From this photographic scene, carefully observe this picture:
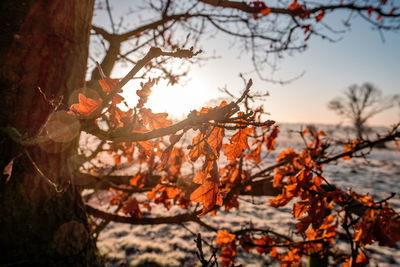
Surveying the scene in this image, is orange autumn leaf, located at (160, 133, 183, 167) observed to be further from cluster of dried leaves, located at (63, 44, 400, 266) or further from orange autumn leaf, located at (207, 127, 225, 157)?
orange autumn leaf, located at (207, 127, 225, 157)

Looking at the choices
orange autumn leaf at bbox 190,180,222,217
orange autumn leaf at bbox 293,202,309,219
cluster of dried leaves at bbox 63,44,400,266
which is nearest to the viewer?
cluster of dried leaves at bbox 63,44,400,266

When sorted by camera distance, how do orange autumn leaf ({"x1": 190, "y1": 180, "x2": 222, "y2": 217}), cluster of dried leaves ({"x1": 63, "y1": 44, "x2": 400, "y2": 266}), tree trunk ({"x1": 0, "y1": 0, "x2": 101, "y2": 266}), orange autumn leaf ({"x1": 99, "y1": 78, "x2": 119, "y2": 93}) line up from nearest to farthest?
cluster of dried leaves ({"x1": 63, "y1": 44, "x2": 400, "y2": 266})
orange autumn leaf ({"x1": 99, "y1": 78, "x2": 119, "y2": 93})
orange autumn leaf ({"x1": 190, "y1": 180, "x2": 222, "y2": 217})
tree trunk ({"x1": 0, "y1": 0, "x2": 101, "y2": 266})

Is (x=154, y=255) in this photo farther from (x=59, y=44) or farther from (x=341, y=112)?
(x=341, y=112)

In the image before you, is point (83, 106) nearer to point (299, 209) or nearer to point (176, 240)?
point (299, 209)

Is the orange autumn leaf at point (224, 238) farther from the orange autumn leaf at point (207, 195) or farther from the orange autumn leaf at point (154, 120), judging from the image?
the orange autumn leaf at point (154, 120)

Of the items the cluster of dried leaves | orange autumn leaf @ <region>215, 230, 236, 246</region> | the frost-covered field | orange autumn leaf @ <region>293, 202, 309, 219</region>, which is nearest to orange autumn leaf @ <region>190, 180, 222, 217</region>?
the cluster of dried leaves

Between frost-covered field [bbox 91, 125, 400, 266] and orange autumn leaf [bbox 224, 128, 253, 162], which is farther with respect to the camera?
frost-covered field [bbox 91, 125, 400, 266]

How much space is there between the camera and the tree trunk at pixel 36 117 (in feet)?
3.97

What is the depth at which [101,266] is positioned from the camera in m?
1.67

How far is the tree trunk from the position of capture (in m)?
1.21

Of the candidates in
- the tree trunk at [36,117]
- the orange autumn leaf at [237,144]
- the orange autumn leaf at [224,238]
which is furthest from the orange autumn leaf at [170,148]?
the orange autumn leaf at [224,238]

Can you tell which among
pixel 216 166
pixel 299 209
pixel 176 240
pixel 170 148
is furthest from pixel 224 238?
pixel 176 240

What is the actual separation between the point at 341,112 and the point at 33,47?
4146 cm

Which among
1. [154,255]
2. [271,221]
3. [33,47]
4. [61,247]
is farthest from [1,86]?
[271,221]
